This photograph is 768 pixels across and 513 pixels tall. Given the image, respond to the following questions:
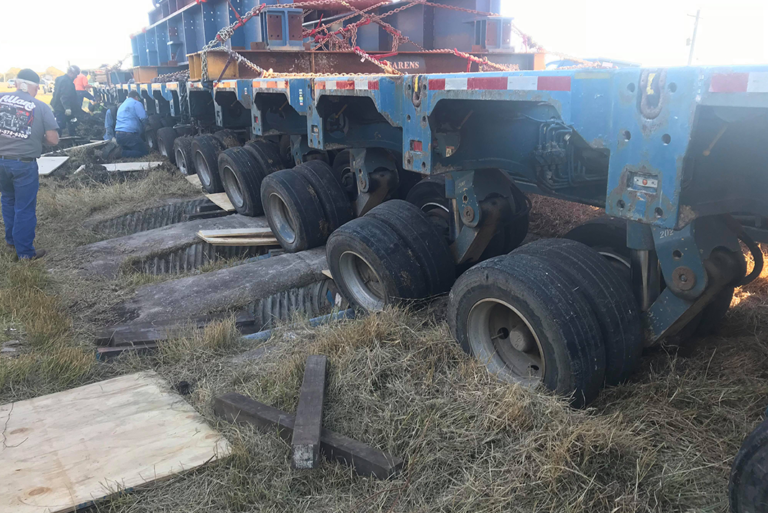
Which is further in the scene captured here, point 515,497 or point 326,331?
point 326,331

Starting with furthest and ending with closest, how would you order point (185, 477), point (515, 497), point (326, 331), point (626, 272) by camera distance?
1. point (326, 331)
2. point (626, 272)
3. point (185, 477)
4. point (515, 497)

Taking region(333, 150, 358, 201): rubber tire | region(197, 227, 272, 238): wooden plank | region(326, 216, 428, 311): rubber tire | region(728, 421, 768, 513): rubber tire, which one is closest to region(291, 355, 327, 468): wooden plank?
region(326, 216, 428, 311): rubber tire

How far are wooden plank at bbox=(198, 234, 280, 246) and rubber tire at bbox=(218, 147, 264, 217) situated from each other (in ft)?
3.00

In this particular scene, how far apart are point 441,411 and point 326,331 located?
1.22 meters

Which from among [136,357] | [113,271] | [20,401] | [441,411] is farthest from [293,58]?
[441,411]

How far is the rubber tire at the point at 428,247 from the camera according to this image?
407 cm

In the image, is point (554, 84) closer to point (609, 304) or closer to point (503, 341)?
point (609, 304)

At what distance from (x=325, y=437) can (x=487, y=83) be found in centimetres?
187

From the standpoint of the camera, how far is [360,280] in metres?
4.65

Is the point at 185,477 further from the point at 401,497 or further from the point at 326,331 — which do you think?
the point at 326,331

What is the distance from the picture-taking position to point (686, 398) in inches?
113

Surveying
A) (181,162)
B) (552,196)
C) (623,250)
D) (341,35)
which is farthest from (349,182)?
(181,162)

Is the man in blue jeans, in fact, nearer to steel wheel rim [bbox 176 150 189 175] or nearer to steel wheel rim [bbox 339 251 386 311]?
steel wheel rim [bbox 176 150 189 175]

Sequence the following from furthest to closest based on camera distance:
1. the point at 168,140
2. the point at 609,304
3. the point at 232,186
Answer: the point at 168,140 < the point at 232,186 < the point at 609,304
